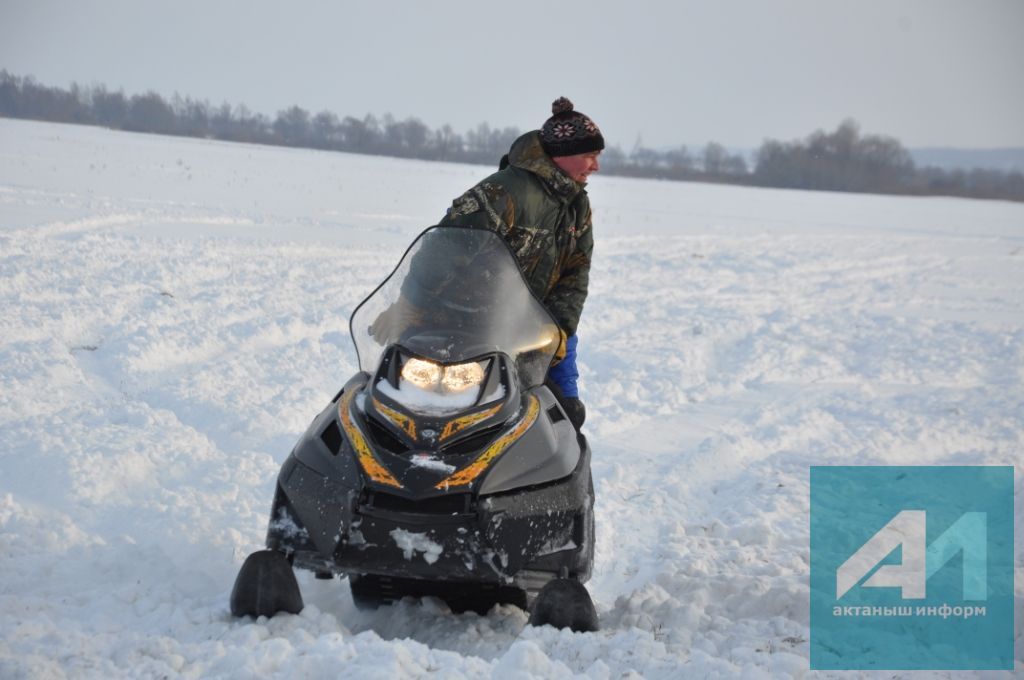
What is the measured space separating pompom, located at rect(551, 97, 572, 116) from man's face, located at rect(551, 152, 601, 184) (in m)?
0.28

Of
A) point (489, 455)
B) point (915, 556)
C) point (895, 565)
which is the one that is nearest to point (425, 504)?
point (489, 455)

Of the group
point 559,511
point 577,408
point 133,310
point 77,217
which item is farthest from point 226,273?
point 559,511

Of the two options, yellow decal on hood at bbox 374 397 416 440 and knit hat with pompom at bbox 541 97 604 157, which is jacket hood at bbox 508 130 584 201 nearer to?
knit hat with pompom at bbox 541 97 604 157

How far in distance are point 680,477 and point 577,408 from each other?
7.08 ft

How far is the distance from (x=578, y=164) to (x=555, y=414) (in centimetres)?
128

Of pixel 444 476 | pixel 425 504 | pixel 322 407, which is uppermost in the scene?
pixel 444 476

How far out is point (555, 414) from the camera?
12.9 ft

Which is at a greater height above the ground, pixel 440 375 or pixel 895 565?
pixel 440 375

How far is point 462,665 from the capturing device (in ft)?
9.51

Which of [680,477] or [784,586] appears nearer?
[784,586]

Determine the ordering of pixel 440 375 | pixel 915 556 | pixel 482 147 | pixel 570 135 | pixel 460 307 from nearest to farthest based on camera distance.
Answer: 1. pixel 440 375
2. pixel 460 307
3. pixel 570 135
4. pixel 915 556
5. pixel 482 147

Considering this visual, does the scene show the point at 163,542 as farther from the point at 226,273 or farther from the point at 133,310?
the point at 226,273

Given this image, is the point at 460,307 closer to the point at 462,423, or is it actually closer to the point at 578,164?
the point at 462,423

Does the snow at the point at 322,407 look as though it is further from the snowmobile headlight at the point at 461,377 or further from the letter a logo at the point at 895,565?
the snowmobile headlight at the point at 461,377
